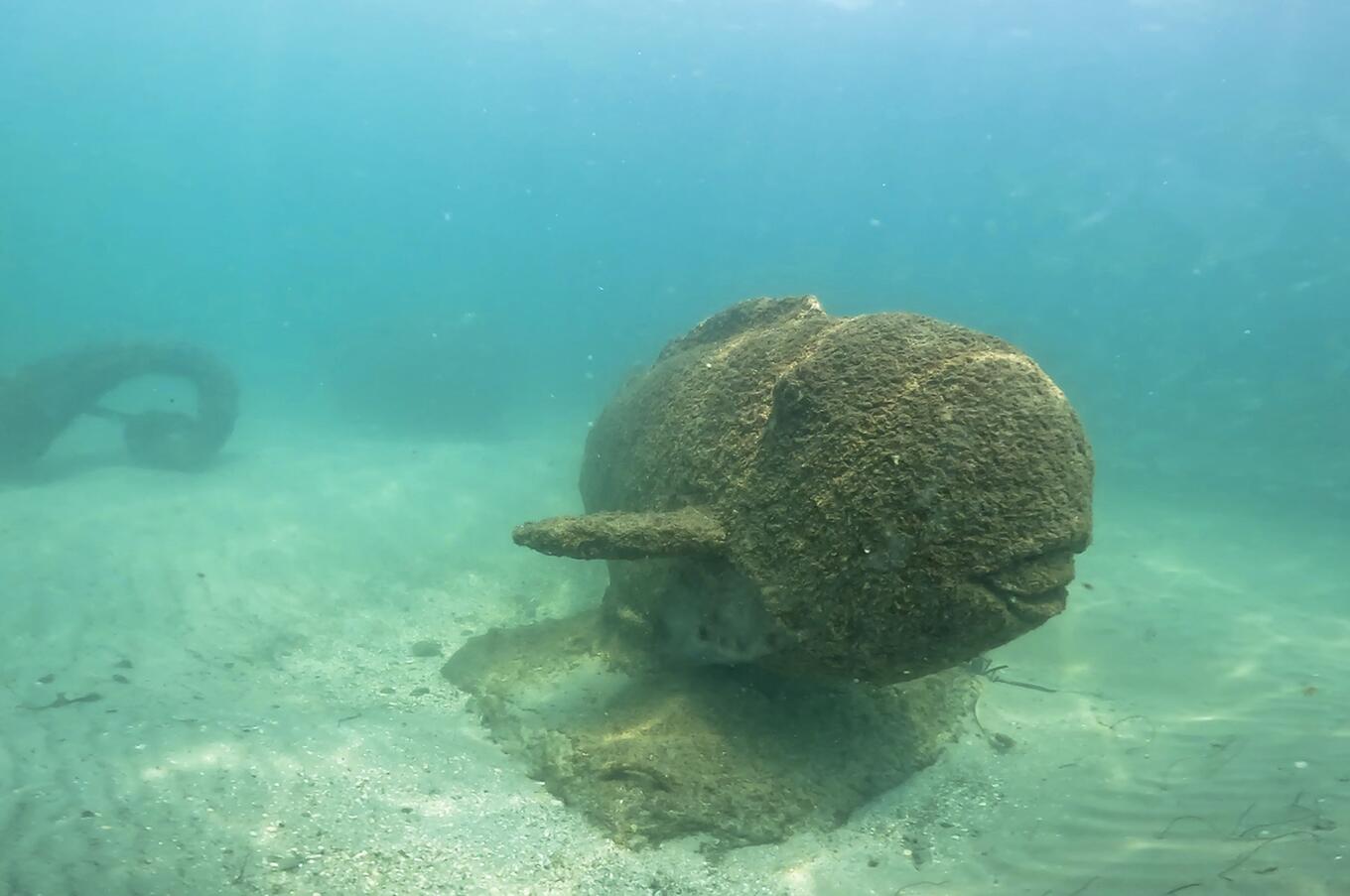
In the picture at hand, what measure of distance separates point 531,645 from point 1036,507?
4.47 metres

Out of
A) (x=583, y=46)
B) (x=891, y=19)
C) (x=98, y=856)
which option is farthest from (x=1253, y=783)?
(x=583, y=46)

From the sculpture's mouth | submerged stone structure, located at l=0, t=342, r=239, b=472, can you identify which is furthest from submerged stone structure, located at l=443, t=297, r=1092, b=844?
submerged stone structure, located at l=0, t=342, r=239, b=472

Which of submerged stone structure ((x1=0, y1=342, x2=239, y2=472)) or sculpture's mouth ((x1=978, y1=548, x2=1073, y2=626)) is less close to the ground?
sculpture's mouth ((x1=978, y1=548, x2=1073, y2=626))

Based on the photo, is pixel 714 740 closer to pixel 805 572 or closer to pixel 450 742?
pixel 805 572

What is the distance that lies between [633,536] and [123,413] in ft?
45.3

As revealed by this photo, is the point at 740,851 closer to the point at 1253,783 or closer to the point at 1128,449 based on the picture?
the point at 1253,783

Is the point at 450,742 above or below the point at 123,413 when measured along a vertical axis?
below

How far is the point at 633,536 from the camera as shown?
4348 millimetres

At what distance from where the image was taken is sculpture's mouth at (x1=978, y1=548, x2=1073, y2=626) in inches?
142

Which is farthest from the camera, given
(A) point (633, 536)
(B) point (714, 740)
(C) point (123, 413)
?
(C) point (123, 413)

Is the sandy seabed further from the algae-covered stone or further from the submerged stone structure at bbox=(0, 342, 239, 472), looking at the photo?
the submerged stone structure at bbox=(0, 342, 239, 472)

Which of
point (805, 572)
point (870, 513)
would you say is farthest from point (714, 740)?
point (870, 513)

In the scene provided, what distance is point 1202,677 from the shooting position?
21.3ft

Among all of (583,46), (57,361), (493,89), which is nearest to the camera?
(57,361)
